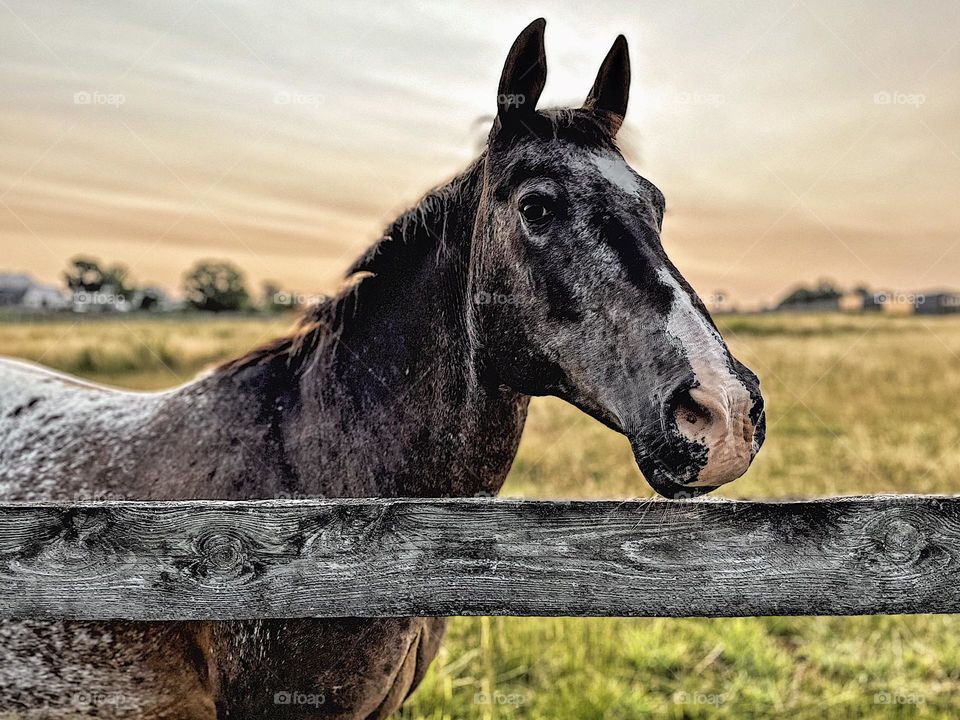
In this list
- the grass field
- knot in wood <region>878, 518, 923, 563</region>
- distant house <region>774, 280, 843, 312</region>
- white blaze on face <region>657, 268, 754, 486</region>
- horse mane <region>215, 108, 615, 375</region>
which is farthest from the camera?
distant house <region>774, 280, 843, 312</region>

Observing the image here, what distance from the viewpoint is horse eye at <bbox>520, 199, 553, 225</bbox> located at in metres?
2.22

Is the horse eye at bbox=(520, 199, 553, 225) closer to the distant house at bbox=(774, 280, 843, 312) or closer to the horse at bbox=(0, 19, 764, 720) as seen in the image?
the horse at bbox=(0, 19, 764, 720)

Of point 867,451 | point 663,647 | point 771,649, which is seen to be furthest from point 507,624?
point 867,451

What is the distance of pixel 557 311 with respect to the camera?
2168 mm

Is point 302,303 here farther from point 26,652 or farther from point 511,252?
point 26,652

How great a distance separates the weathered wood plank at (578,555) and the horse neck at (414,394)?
64 cm

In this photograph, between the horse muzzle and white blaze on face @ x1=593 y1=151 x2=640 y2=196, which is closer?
the horse muzzle

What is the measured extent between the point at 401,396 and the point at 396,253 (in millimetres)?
569

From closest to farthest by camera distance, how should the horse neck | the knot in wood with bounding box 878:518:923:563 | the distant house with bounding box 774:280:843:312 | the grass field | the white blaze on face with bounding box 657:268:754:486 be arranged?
the white blaze on face with bounding box 657:268:754:486 < the knot in wood with bounding box 878:518:923:563 < the horse neck < the grass field < the distant house with bounding box 774:280:843:312

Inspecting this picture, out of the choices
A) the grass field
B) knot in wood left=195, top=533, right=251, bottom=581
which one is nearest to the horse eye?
the grass field

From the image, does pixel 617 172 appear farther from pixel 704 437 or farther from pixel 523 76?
pixel 704 437

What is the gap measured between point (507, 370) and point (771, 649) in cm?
410

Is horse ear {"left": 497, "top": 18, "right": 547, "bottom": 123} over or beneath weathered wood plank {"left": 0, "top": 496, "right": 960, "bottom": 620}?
over

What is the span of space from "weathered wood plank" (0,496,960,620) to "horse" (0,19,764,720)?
0.19 meters
